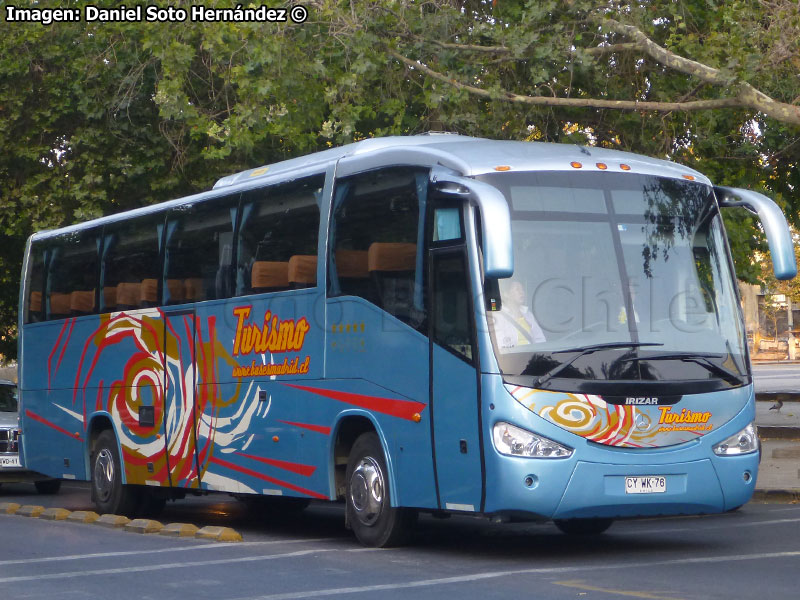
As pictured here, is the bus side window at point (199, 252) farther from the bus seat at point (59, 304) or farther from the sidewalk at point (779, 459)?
the sidewalk at point (779, 459)

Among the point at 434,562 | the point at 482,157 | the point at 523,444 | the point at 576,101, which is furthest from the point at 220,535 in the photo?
the point at 576,101

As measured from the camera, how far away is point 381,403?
11.5 m

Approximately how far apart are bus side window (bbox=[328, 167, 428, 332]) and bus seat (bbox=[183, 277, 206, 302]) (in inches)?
106

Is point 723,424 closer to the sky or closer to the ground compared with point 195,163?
closer to the ground

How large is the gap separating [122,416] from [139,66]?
8925 millimetres

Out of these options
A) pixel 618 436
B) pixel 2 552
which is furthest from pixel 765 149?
pixel 2 552

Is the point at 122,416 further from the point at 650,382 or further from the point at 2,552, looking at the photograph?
the point at 650,382

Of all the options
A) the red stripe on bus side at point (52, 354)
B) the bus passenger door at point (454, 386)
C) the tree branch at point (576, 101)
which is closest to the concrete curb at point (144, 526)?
the bus passenger door at point (454, 386)

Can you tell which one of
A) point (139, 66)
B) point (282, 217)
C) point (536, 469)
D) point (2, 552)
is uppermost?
point (139, 66)

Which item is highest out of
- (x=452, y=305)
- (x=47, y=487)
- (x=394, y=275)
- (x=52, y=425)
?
(x=394, y=275)

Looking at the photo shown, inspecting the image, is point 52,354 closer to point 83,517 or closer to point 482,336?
point 83,517

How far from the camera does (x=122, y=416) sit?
52.9 ft

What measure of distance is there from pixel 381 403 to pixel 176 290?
4.28 metres

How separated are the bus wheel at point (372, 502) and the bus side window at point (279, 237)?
174 centimetres
